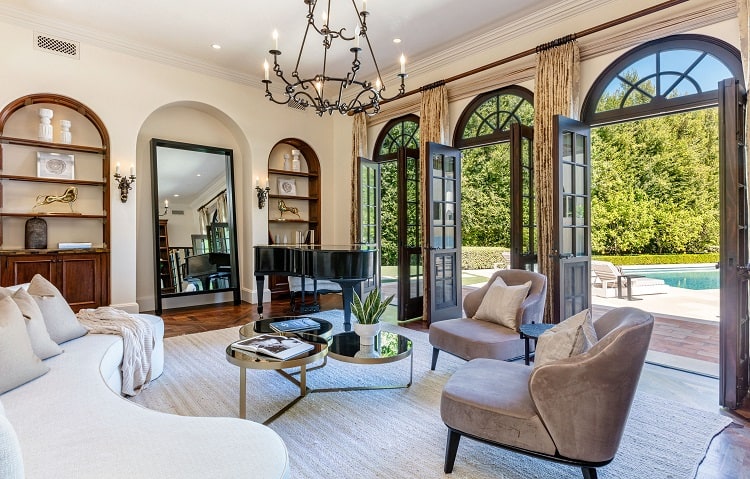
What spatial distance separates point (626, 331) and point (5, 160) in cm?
625

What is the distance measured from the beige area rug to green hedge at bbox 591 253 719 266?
832 centimetres

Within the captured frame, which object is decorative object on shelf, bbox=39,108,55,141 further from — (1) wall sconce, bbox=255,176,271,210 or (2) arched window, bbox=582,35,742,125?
(2) arched window, bbox=582,35,742,125

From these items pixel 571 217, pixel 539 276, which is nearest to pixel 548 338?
pixel 539 276

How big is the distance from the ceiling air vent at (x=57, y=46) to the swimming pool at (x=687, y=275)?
1057cm

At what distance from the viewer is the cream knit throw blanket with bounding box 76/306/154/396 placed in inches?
111

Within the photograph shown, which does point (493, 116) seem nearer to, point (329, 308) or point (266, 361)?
point (329, 308)

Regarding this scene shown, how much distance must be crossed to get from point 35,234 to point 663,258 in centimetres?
1201

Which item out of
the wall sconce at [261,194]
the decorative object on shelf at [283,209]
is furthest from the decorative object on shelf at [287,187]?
the wall sconce at [261,194]

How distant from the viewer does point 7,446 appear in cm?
71

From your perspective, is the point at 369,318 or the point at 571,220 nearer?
the point at 369,318

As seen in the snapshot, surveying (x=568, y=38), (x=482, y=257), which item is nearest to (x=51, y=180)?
(x=568, y=38)

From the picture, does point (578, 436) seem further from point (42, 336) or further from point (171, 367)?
point (171, 367)

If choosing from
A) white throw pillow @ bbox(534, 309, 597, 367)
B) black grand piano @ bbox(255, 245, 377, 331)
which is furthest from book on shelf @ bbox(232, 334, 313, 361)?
black grand piano @ bbox(255, 245, 377, 331)

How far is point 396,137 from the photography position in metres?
6.42
